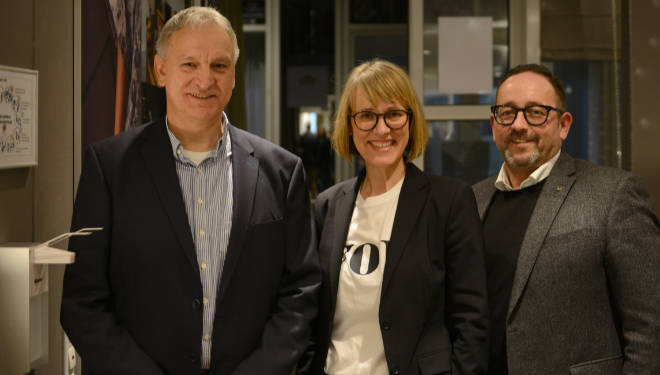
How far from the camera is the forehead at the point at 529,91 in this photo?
205 cm

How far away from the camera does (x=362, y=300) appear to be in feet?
5.79

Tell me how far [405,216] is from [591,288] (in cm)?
60

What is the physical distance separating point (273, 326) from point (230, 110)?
300cm

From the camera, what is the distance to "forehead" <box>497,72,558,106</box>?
2049 millimetres

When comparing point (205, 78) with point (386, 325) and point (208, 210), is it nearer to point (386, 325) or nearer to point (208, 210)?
point (208, 210)

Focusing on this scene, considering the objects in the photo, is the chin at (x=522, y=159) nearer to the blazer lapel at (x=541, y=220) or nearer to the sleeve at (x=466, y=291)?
the blazer lapel at (x=541, y=220)

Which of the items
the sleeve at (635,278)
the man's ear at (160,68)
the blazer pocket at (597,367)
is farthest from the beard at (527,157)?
the man's ear at (160,68)

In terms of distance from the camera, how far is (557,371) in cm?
189

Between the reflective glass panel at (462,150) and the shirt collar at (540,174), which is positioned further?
the reflective glass panel at (462,150)

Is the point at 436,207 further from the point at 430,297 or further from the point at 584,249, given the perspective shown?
the point at 584,249

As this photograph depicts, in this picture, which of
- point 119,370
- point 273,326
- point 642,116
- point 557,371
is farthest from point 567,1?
point 119,370

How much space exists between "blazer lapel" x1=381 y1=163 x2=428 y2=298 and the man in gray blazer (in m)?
0.37

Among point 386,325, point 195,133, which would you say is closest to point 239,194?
point 195,133

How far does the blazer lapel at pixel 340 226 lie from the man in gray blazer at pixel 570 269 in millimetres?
482
